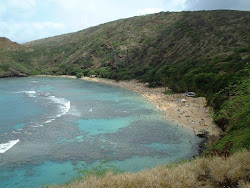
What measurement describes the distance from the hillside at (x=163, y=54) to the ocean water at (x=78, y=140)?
1032cm

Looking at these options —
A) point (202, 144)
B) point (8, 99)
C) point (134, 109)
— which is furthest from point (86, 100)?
point (202, 144)

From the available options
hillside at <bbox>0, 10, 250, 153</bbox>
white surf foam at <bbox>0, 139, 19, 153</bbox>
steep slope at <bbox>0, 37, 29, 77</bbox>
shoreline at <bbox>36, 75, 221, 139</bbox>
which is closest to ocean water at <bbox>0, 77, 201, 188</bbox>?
white surf foam at <bbox>0, 139, 19, 153</bbox>

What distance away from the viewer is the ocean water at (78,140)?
24453 mm

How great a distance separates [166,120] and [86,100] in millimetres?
24039

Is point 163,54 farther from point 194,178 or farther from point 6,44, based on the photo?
point 6,44

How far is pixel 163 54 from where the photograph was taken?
98875mm

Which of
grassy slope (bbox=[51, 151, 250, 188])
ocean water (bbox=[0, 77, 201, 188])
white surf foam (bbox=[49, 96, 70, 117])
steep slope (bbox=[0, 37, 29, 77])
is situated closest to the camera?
grassy slope (bbox=[51, 151, 250, 188])

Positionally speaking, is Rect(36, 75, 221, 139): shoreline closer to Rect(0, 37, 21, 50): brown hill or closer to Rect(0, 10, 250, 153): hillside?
→ Rect(0, 10, 250, 153): hillside

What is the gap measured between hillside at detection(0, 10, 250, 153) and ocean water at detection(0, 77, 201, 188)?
406 inches

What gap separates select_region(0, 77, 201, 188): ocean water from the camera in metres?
24.5

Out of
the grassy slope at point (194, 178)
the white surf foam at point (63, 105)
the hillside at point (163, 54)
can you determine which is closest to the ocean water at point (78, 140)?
the white surf foam at point (63, 105)

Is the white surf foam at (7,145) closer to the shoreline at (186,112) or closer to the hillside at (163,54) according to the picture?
the shoreline at (186,112)

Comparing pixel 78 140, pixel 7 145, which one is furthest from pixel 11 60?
pixel 78 140

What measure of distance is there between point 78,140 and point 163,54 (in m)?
73.9
